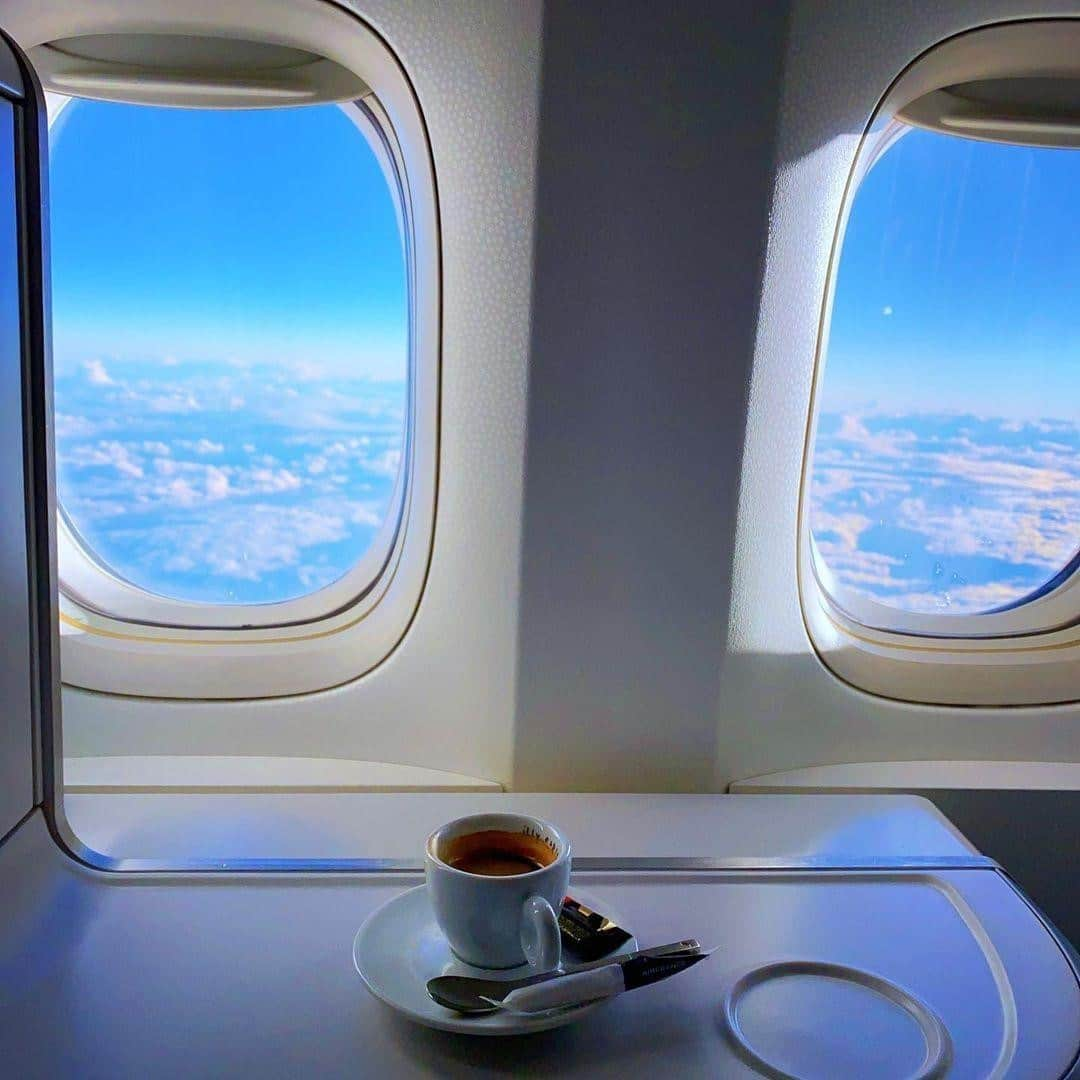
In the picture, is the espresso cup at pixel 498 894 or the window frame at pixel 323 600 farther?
the window frame at pixel 323 600

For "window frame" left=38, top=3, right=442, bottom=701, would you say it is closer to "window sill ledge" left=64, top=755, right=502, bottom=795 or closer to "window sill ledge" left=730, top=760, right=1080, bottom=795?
"window sill ledge" left=64, top=755, right=502, bottom=795

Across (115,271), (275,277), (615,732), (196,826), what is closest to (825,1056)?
(615,732)

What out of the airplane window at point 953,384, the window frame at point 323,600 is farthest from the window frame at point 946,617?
the window frame at point 323,600

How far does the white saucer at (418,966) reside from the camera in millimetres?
632

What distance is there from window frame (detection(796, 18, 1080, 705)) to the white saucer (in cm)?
68

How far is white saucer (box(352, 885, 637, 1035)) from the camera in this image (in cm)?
63

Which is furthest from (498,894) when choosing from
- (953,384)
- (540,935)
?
(953,384)

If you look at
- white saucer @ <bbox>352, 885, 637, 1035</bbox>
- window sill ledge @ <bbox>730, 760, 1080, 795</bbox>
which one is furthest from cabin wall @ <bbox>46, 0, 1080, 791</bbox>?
white saucer @ <bbox>352, 885, 637, 1035</bbox>

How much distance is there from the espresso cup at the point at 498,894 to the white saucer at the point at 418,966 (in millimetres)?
23

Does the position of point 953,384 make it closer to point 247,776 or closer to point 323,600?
point 323,600

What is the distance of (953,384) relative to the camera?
4.76 feet

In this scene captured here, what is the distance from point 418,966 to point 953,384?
1.18 metres

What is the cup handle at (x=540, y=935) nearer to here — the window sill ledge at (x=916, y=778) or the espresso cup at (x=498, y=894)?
the espresso cup at (x=498, y=894)

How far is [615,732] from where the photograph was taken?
48.1 inches
